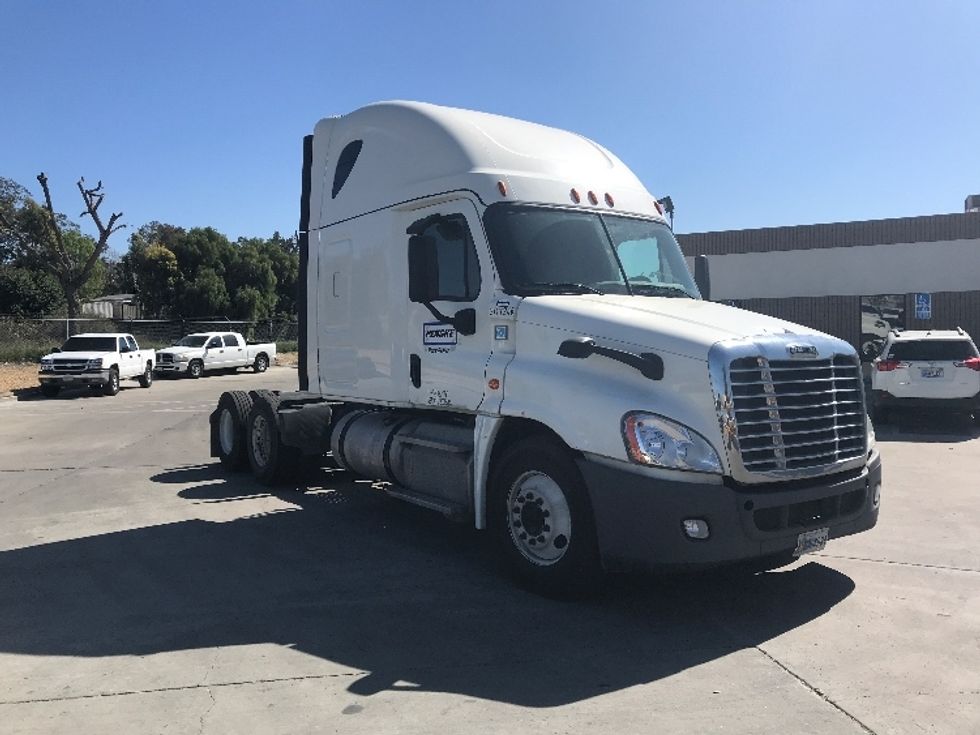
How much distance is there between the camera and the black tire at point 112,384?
25.0 m

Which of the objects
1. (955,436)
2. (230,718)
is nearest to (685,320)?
(230,718)

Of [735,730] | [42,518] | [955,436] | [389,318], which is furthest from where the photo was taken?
[955,436]

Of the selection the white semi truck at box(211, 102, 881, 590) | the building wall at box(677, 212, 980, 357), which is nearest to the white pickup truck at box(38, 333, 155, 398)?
the white semi truck at box(211, 102, 881, 590)

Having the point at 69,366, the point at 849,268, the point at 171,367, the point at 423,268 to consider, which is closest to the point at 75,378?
the point at 69,366

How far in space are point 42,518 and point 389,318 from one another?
411cm

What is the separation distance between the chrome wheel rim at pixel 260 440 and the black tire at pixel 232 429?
332 mm

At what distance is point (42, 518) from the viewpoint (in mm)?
8133

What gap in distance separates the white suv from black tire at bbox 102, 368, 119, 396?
20980mm

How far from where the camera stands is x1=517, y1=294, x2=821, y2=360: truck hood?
499 centimetres

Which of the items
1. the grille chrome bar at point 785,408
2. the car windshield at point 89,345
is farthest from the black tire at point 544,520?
the car windshield at point 89,345

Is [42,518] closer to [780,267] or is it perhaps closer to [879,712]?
[879,712]

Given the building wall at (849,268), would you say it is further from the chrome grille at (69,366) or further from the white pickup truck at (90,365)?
the chrome grille at (69,366)

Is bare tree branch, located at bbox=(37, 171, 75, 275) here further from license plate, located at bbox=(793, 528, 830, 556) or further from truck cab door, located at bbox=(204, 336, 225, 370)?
license plate, located at bbox=(793, 528, 830, 556)

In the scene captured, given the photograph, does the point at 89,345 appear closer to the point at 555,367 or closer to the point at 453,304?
the point at 453,304
